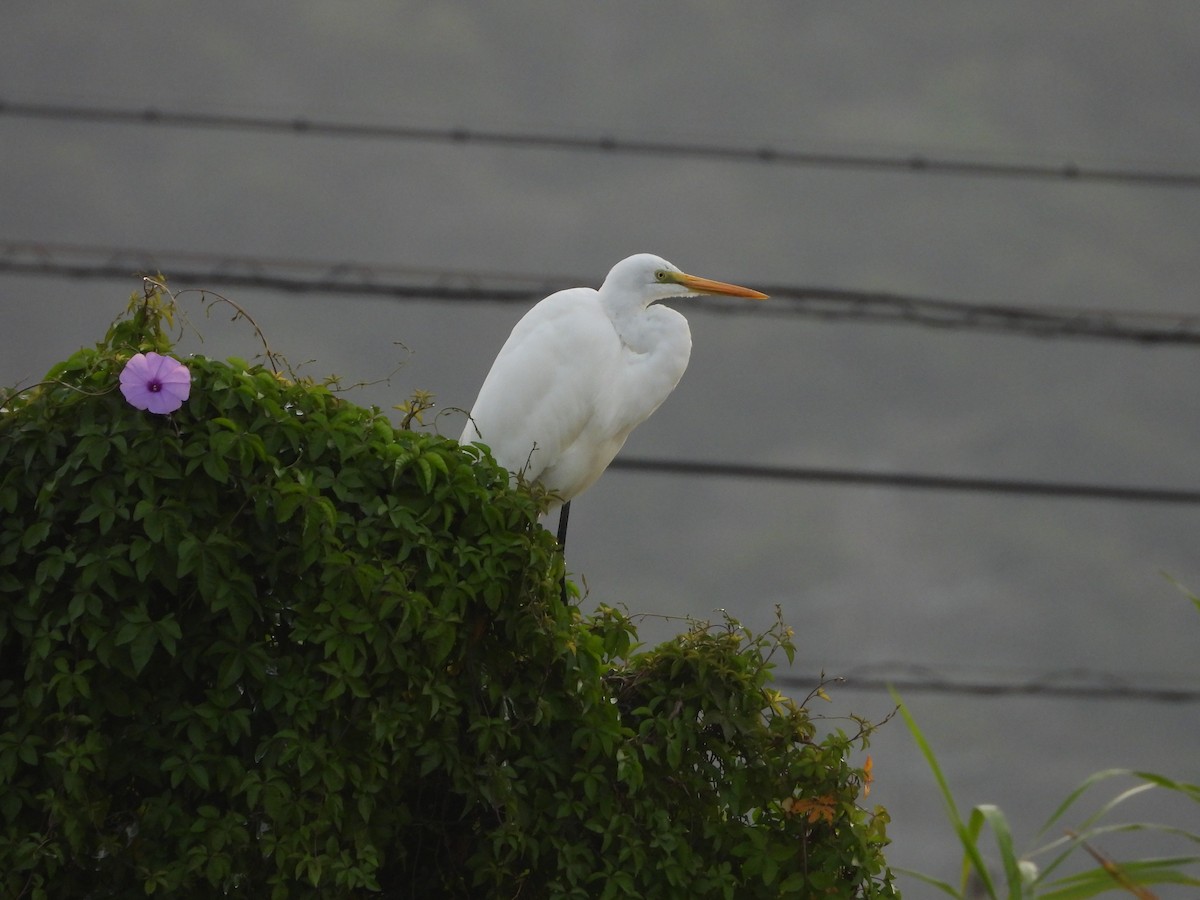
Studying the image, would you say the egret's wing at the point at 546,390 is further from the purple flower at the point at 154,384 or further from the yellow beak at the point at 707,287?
the purple flower at the point at 154,384

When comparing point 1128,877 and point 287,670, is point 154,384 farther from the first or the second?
point 1128,877

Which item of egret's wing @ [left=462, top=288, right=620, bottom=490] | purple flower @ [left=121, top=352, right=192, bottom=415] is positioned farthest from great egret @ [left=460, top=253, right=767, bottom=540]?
purple flower @ [left=121, top=352, right=192, bottom=415]

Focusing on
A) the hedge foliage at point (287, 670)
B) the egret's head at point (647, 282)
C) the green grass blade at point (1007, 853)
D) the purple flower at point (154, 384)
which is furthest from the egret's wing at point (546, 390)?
the green grass blade at point (1007, 853)

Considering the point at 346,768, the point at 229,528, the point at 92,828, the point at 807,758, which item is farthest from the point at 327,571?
the point at 807,758

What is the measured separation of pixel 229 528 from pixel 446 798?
0.52 meters

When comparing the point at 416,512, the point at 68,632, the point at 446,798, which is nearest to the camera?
the point at 68,632

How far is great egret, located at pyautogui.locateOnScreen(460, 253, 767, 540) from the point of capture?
3031 millimetres

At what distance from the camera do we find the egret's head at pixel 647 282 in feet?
10.4

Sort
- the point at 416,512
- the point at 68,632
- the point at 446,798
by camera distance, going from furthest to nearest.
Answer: the point at 446,798
the point at 416,512
the point at 68,632

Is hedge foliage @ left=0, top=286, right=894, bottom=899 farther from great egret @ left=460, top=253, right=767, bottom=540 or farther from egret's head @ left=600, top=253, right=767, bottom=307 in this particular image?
egret's head @ left=600, top=253, right=767, bottom=307

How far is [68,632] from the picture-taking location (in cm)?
170

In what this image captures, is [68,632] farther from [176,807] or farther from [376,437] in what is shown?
[376,437]

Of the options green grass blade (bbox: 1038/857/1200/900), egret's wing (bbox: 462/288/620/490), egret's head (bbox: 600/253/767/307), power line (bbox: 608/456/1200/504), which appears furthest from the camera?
power line (bbox: 608/456/1200/504)

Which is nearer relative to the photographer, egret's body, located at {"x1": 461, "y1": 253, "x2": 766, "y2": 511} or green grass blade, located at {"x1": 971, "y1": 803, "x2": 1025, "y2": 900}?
green grass blade, located at {"x1": 971, "y1": 803, "x2": 1025, "y2": 900}
